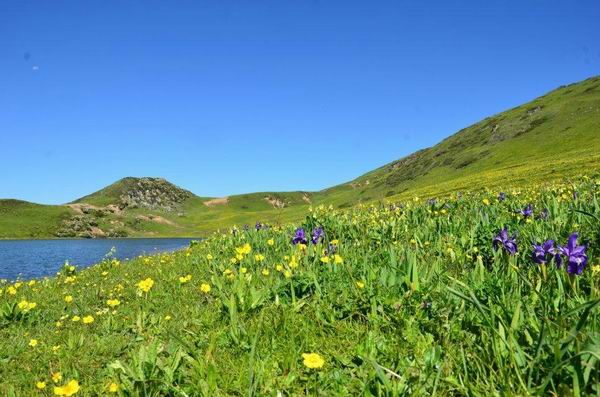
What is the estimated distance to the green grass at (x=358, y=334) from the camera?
2.45m

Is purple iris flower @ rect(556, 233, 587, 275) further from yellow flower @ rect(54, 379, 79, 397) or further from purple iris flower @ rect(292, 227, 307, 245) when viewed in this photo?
purple iris flower @ rect(292, 227, 307, 245)

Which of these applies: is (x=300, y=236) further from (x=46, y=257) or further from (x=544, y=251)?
(x=46, y=257)

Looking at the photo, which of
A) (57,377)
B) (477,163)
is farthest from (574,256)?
(477,163)

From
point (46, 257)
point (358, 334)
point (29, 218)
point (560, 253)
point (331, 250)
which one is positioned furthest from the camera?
point (29, 218)

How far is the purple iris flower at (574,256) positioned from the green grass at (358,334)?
11 cm

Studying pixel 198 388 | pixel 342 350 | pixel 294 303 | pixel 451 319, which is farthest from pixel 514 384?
pixel 294 303

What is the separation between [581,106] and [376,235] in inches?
5142

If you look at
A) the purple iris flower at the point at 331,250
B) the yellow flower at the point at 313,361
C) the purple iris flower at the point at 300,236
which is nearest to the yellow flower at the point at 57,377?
the yellow flower at the point at 313,361

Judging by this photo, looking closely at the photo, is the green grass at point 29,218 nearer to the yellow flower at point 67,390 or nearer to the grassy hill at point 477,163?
the grassy hill at point 477,163

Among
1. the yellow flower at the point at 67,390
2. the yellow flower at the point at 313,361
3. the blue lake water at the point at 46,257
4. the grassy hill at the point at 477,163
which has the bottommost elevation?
the blue lake water at the point at 46,257

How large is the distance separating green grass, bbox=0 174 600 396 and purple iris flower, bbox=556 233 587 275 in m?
0.11

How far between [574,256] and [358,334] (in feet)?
6.32

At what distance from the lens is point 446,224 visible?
26.4ft

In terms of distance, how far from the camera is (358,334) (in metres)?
3.61
